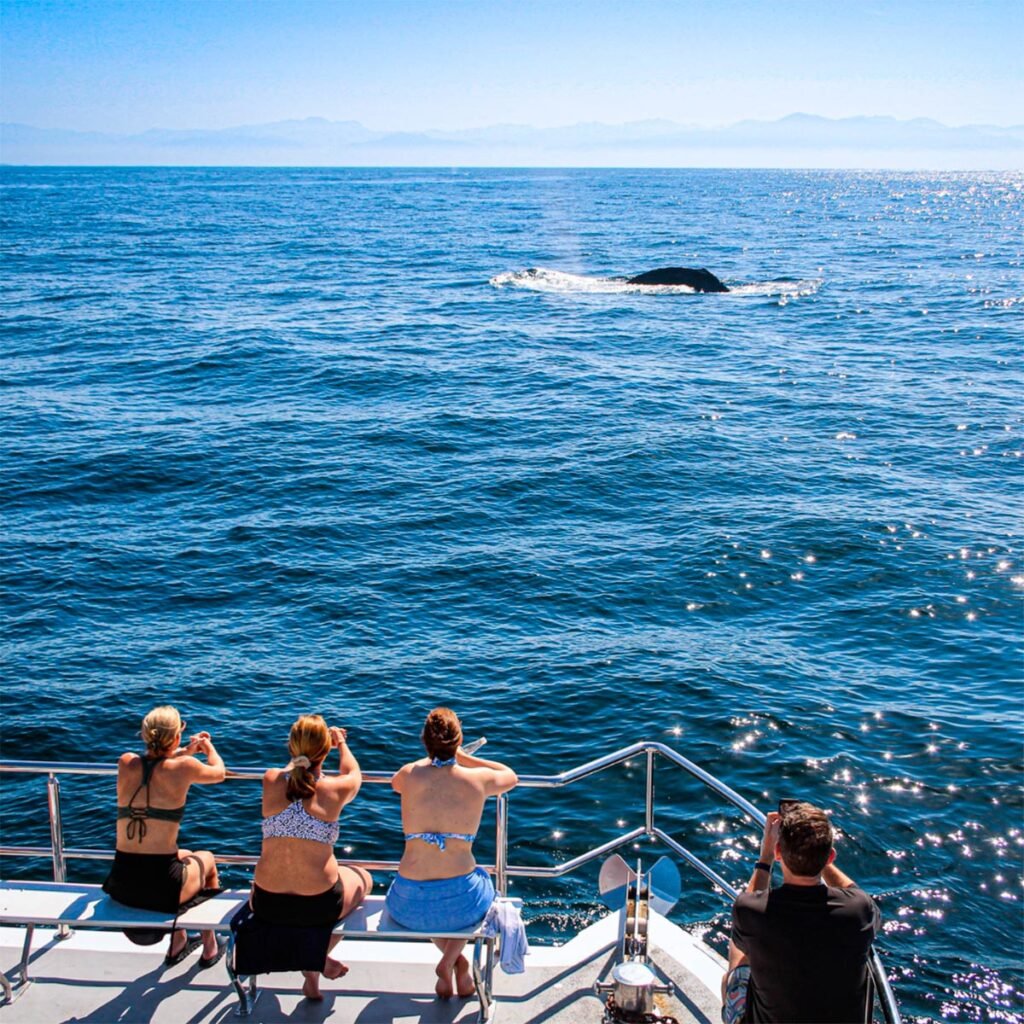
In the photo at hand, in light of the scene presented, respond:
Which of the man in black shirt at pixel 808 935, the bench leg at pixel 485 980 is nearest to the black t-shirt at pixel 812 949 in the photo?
the man in black shirt at pixel 808 935

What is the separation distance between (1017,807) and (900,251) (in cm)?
8186

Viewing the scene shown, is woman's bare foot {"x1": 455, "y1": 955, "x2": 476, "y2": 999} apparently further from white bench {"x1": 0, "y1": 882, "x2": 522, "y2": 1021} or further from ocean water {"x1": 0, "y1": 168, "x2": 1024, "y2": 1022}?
ocean water {"x1": 0, "y1": 168, "x2": 1024, "y2": 1022}

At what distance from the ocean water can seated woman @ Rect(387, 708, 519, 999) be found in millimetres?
5629

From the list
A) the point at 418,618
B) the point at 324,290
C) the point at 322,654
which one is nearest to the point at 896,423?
the point at 418,618

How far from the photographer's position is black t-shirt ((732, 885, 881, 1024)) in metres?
5.33

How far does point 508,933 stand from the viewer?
6.48 meters

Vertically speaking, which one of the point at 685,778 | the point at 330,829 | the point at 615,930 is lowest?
the point at 685,778

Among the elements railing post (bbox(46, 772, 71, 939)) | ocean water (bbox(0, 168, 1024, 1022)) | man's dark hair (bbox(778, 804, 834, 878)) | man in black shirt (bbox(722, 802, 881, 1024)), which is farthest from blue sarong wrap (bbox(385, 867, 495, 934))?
ocean water (bbox(0, 168, 1024, 1022))

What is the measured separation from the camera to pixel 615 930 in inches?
292

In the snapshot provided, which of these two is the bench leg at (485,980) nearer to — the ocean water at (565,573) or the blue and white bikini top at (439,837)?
the blue and white bikini top at (439,837)

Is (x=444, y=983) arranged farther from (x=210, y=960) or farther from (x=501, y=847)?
(x=210, y=960)

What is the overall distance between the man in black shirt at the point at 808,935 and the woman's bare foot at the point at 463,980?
1998mm

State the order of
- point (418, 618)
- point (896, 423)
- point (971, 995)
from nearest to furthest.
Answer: point (971, 995) < point (418, 618) < point (896, 423)

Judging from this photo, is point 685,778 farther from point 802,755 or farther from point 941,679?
point 941,679
